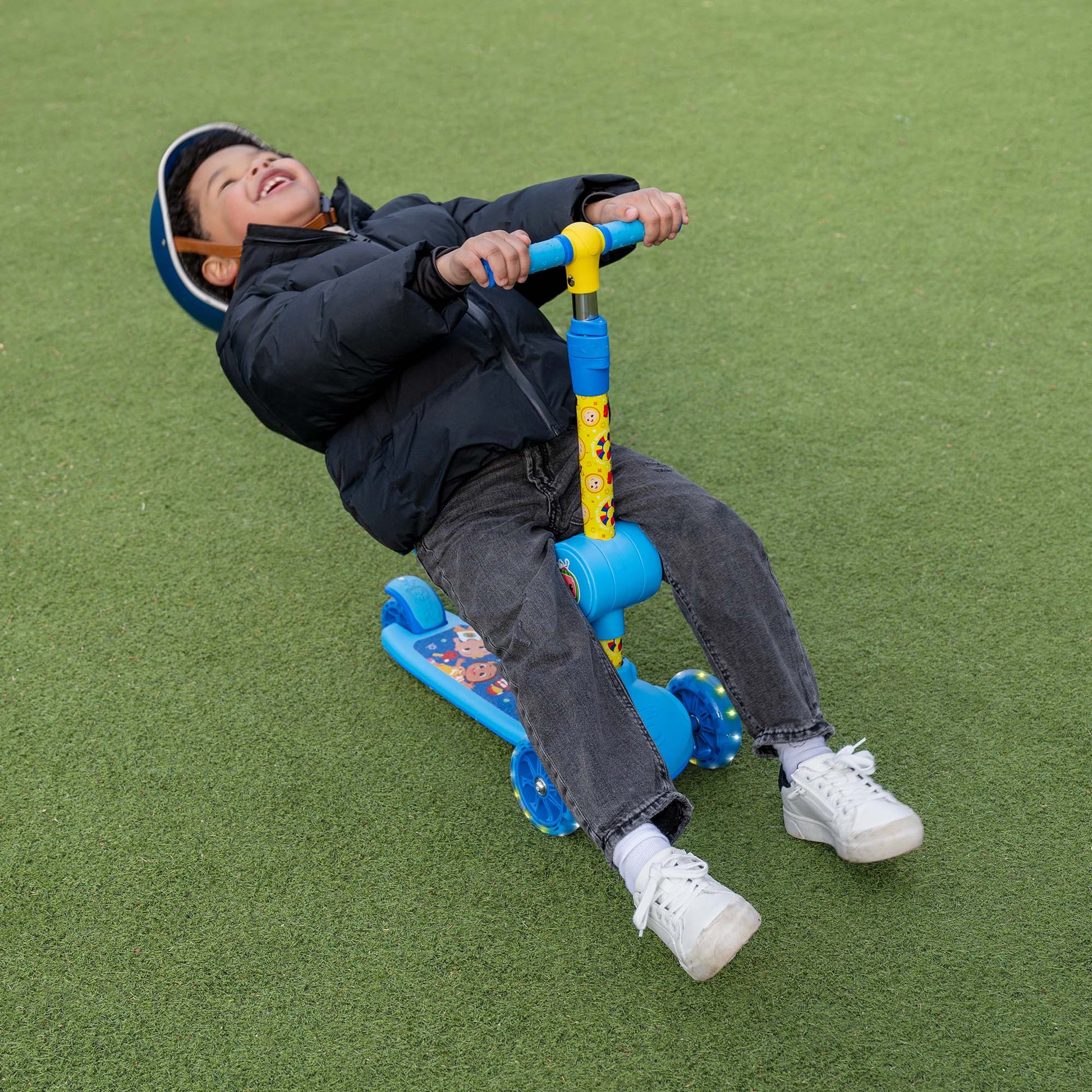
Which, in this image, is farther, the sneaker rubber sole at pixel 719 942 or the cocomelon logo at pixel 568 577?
the cocomelon logo at pixel 568 577

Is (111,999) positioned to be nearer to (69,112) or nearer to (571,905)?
(571,905)

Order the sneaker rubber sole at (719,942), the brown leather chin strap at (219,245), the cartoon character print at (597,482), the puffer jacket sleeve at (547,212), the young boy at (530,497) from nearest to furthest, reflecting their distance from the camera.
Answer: the sneaker rubber sole at (719,942) → the young boy at (530,497) → the cartoon character print at (597,482) → the puffer jacket sleeve at (547,212) → the brown leather chin strap at (219,245)

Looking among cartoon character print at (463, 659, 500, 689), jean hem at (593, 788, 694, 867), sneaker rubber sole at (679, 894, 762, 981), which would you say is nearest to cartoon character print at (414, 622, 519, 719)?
cartoon character print at (463, 659, 500, 689)

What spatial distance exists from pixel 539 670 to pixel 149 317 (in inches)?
78.7

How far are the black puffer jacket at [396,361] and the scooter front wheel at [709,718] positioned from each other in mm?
431

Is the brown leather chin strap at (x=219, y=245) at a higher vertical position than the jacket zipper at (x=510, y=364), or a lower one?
higher

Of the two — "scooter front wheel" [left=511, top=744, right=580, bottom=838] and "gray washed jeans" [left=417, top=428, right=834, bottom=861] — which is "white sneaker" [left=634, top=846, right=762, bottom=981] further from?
"scooter front wheel" [left=511, top=744, right=580, bottom=838]

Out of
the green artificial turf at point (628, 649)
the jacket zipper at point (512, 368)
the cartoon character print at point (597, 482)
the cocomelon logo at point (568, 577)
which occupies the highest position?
the jacket zipper at point (512, 368)

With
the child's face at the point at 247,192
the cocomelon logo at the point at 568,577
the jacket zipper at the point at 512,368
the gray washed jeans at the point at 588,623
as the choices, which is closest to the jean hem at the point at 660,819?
the gray washed jeans at the point at 588,623

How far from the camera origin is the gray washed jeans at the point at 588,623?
146cm

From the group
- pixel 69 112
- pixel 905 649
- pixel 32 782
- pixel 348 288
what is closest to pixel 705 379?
pixel 905 649

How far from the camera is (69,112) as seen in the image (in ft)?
14.2

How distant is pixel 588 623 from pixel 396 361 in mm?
418

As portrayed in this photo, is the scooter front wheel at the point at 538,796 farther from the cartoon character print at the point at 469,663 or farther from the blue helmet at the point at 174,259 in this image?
the blue helmet at the point at 174,259
